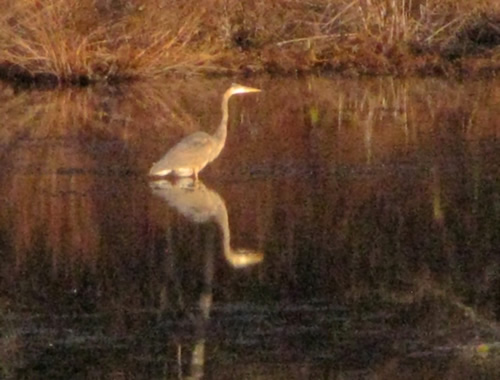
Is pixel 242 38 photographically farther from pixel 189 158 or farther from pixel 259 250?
pixel 259 250

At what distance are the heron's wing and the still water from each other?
0.22 meters

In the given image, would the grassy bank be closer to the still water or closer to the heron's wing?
the still water

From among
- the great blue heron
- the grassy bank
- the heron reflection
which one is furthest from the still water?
the grassy bank

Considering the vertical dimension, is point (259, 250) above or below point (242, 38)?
below

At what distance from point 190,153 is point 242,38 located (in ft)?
42.1

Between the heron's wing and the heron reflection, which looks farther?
the heron's wing

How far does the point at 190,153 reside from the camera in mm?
12266

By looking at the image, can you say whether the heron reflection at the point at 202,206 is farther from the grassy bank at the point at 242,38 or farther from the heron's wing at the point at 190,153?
the grassy bank at the point at 242,38

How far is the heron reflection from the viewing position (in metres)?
9.27

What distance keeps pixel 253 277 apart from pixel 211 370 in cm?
208

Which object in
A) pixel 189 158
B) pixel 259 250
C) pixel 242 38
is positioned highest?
pixel 242 38

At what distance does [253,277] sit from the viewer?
8680 millimetres

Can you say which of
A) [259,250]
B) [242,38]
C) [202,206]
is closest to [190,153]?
[202,206]

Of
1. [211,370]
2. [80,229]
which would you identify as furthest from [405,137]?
[211,370]
